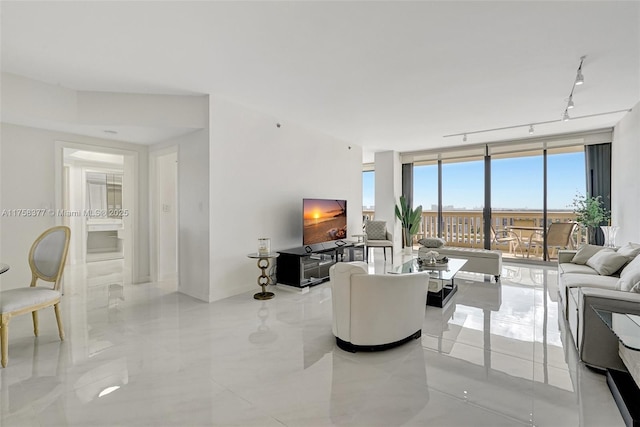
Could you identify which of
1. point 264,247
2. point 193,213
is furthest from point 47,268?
point 264,247

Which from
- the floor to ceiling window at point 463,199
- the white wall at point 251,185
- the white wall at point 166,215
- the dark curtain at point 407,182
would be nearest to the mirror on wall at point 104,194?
the white wall at point 166,215

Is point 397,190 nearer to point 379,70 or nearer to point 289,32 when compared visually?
point 379,70

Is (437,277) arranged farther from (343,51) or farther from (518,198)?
→ (518,198)

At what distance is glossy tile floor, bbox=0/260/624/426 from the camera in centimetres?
170

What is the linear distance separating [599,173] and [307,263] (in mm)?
5754

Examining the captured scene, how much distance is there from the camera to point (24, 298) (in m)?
2.40

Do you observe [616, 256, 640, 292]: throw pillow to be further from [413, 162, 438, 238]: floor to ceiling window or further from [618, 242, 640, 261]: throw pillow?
[413, 162, 438, 238]: floor to ceiling window

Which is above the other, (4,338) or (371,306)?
(371,306)

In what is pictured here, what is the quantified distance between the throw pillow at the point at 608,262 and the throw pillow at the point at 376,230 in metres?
3.60

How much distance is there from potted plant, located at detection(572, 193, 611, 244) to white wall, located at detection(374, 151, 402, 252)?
357cm

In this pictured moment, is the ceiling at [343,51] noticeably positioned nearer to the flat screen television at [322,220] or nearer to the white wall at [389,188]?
the flat screen television at [322,220]

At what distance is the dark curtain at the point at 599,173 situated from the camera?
5.52m

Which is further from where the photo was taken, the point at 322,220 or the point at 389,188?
the point at 389,188

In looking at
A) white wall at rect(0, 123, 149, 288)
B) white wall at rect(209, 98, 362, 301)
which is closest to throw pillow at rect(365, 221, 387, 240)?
white wall at rect(209, 98, 362, 301)
